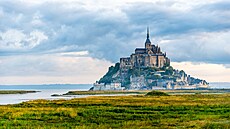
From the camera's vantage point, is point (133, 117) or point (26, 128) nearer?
point (26, 128)

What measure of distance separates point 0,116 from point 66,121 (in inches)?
345

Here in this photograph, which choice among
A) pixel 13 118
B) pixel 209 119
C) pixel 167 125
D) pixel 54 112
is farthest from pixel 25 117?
pixel 209 119

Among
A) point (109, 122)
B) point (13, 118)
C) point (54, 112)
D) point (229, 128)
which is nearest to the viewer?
point (229, 128)

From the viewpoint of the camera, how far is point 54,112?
51312 mm

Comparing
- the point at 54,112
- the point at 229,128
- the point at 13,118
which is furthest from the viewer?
the point at 54,112

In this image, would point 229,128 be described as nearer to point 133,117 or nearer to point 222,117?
point 222,117

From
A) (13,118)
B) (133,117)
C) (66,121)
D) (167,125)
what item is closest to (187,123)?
(167,125)

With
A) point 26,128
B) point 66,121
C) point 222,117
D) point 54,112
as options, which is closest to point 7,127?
point 26,128

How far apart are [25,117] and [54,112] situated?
5178 mm

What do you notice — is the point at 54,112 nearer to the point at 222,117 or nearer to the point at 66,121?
the point at 66,121

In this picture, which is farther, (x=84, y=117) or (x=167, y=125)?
(x=84, y=117)

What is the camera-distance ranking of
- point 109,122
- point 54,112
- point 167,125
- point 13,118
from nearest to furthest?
1. point 167,125
2. point 109,122
3. point 13,118
4. point 54,112

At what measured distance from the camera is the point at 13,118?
4584cm

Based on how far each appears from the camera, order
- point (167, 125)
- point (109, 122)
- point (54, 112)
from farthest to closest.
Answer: point (54, 112), point (109, 122), point (167, 125)
